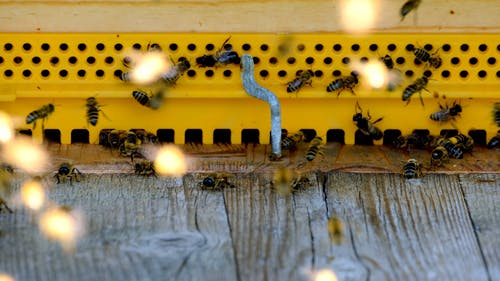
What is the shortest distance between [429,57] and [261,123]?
4.14 ft

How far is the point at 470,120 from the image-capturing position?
28.2ft

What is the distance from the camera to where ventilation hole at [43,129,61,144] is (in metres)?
8.66

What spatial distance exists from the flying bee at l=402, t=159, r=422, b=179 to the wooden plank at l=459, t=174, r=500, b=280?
10.8 inches

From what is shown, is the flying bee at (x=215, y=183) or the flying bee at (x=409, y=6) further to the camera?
the flying bee at (x=409, y=6)

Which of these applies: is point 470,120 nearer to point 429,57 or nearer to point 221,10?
point 429,57

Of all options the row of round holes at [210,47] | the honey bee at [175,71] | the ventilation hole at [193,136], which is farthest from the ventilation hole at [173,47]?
the ventilation hole at [193,136]

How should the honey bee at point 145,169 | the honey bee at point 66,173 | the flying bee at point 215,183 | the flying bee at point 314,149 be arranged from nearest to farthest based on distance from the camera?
the flying bee at point 215,183
the honey bee at point 66,173
the honey bee at point 145,169
the flying bee at point 314,149

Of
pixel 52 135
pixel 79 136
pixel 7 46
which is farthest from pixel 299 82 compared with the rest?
pixel 7 46

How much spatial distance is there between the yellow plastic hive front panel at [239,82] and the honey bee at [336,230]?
1.55m

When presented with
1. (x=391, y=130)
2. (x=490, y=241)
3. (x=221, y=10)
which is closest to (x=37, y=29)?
(x=221, y=10)

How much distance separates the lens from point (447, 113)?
8414 millimetres

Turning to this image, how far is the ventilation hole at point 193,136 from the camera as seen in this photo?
866cm

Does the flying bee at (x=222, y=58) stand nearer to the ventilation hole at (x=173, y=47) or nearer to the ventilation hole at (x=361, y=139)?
the ventilation hole at (x=173, y=47)

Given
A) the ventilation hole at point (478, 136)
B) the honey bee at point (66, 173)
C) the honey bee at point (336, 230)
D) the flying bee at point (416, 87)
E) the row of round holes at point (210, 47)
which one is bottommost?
the honey bee at point (336, 230)
